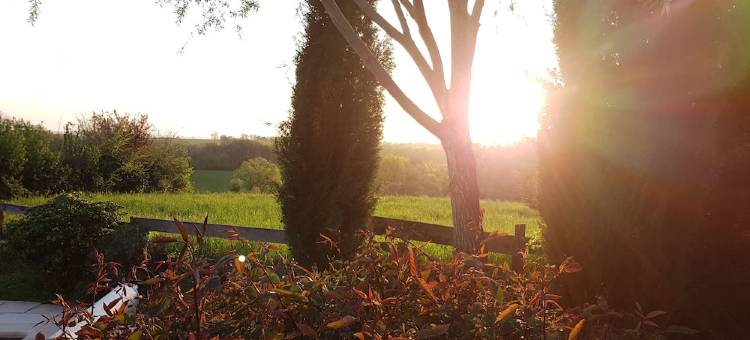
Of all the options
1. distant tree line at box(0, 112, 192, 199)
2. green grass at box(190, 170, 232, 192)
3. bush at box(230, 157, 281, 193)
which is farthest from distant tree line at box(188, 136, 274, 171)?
distant tree line at box(0, 112, 192, 199)

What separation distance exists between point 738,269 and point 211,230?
7.59 meters

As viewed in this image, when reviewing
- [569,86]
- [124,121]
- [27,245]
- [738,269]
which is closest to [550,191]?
[569,86]

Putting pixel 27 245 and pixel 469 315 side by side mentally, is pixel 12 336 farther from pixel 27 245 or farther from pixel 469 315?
pixel 469 315

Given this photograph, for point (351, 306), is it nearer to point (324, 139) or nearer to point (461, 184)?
point (461, 184)

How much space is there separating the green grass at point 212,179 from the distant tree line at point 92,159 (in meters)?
9.75

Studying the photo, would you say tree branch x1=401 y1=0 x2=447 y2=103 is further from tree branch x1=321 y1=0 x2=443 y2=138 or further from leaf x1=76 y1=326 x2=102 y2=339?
leaf x1=76 y1=326 x2=102 y2=339

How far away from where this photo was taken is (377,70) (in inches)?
254

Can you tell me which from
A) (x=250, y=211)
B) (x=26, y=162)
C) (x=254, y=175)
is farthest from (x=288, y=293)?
(x=254, y=175)

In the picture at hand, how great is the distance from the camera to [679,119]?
3613 mm

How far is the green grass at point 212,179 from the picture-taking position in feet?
116

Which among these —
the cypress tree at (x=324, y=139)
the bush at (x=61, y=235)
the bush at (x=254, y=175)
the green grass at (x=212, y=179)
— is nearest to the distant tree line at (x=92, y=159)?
the bush at (x=254, y=175)

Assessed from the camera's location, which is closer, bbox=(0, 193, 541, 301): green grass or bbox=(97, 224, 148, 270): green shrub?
bbox=(97, 224, 148, 270): green shrub

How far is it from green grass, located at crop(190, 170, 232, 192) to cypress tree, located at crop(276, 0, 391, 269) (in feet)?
89.9

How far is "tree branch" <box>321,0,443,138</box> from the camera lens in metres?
6.43
